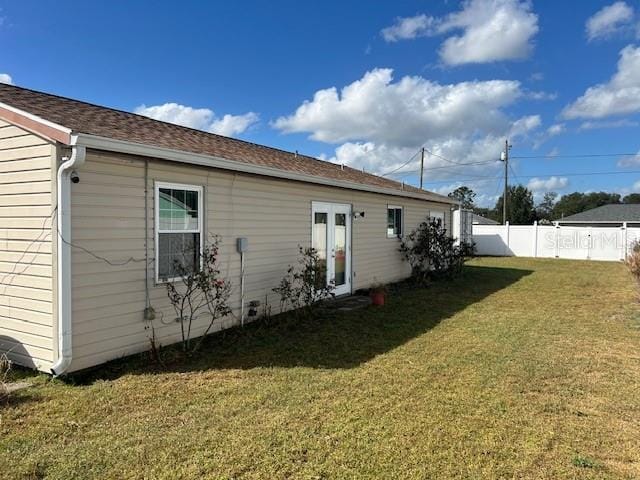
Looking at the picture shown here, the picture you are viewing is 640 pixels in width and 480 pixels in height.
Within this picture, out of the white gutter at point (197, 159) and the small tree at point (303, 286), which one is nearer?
the white gutter at point (197, 159)

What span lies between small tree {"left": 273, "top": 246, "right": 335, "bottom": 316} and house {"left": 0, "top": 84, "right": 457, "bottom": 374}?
2.19 ft

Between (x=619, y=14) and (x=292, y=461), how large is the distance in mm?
13812

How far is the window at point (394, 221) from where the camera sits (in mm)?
12008

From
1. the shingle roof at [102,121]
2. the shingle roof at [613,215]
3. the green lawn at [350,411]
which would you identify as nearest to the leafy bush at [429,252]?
the green lawn at [350,411]

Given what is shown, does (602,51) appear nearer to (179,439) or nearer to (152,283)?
(152,283)

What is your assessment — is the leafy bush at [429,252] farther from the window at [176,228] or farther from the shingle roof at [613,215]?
the shingle roof at [613,215]

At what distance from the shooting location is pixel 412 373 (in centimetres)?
478

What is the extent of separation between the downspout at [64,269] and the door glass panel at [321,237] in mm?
5021

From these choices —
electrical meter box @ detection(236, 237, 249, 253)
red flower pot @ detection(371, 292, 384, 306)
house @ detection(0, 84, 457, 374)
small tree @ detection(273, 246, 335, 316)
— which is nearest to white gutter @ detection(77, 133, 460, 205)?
house @ detection(0, 84, 457, 374)

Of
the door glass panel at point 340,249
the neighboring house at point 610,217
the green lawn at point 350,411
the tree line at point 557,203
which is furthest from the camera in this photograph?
the tree line at point 557,203

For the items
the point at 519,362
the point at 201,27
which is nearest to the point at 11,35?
the point at 201,27

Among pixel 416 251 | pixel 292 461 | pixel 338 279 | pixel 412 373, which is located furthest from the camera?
pixel 416 251

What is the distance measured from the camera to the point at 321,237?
9023 mm

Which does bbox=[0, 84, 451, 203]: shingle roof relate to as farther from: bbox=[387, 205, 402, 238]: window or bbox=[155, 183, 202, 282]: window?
bbox=[387, 205, 402, 238]: window
